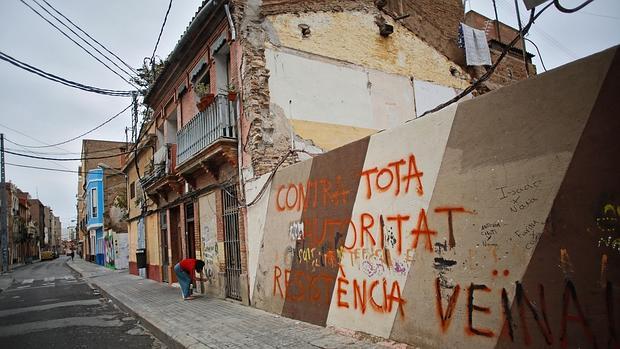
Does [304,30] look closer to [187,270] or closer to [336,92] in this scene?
[336,92]

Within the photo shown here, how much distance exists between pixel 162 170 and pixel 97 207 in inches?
1057

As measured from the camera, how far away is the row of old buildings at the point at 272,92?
9227mm

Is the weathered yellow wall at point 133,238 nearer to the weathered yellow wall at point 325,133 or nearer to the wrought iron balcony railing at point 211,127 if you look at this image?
the wrought iron balcony railing at point 211,127

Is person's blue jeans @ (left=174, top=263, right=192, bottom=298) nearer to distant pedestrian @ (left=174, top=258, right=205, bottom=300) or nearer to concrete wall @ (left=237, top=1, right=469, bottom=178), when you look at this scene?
distant pedestrian @ (left=174, top=258, right=205, bottom=300)

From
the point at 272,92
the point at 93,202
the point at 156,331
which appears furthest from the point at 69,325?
the point at 93,202

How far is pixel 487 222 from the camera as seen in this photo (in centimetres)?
403

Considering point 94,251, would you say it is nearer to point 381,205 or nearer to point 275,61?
point 275,61

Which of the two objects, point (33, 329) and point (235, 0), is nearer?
point (33, 329)

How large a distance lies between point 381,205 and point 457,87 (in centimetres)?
932

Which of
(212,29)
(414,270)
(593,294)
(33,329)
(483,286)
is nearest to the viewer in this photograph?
(593,294)

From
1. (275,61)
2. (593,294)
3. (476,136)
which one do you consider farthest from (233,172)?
(593,294)

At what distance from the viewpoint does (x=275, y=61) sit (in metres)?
9.57

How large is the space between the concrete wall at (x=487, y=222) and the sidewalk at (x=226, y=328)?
0.36 meters

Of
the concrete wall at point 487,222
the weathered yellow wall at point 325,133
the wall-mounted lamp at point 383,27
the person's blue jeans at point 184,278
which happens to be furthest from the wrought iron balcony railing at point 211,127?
the wall-mounted lamp at point 383,27
